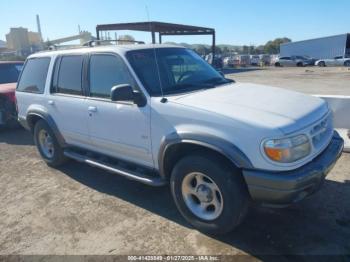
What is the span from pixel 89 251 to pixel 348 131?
187 inches

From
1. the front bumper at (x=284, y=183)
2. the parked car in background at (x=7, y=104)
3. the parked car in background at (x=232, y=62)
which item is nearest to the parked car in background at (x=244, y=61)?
the parked car in background at (x=232, y=62)

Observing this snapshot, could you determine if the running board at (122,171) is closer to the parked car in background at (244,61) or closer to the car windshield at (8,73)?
the car windshield at (8,73)

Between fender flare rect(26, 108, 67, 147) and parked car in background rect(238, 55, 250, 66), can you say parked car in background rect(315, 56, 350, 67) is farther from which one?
fender flare rect(26, 108, 67, 147)

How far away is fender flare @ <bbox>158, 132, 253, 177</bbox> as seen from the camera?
9.52 ft

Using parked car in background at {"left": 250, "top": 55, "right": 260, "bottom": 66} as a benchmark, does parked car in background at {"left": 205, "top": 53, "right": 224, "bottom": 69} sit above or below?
above

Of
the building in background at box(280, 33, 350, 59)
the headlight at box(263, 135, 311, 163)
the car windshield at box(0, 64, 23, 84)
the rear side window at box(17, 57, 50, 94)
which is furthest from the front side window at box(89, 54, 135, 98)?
the building in background at box(280, 33, 350, 59)

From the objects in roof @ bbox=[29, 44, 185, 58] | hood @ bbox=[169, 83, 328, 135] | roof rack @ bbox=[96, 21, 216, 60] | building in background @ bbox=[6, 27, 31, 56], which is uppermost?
building in background @ bbox=[6, 27, 31, 56]

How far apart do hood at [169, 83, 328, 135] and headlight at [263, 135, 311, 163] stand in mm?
90

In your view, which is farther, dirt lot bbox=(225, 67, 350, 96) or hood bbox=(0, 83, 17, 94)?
dirt lot bbox=(225, 67, 350, 96)

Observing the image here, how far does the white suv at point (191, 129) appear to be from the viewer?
2.88 metres

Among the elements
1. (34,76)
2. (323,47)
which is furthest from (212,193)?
(323,47)

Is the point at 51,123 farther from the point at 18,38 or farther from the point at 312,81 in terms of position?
the point at 18,38

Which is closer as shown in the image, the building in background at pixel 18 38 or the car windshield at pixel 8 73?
the car windshield at pixel 8 73

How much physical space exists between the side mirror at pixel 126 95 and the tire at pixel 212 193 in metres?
0.83
